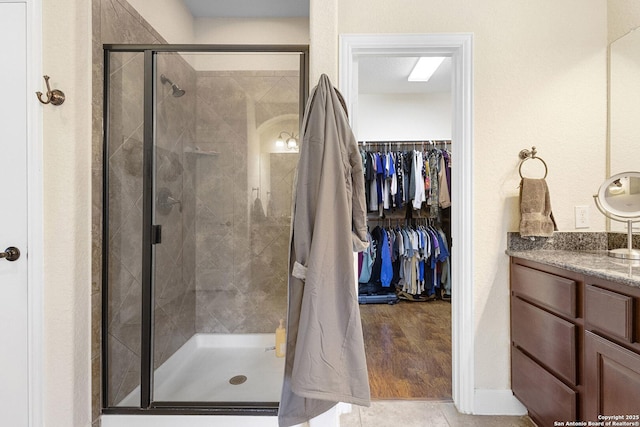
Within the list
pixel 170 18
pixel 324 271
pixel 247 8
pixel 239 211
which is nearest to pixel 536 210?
pixel 324 271

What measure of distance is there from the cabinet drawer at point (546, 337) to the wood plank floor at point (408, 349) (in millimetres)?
648

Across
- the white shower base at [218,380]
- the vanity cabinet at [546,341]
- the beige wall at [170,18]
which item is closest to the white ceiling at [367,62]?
the beige wall at [170,18]

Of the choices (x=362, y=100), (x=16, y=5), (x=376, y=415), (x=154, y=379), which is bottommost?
(x=376, y=415)

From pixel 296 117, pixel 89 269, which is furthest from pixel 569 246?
pixel 89 269

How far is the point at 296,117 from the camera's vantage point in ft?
6.42

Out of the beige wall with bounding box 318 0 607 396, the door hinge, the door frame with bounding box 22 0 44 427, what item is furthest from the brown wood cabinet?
the door frame with bounding box 22 0 44 427

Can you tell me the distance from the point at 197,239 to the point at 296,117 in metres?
1.10

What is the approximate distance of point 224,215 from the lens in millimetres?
2105

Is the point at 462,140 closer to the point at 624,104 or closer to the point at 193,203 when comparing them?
the point at 624,104

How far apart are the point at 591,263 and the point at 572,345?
14.0 inches

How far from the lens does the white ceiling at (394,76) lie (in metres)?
3.22

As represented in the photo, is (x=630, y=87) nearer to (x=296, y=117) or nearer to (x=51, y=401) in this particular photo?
(x=296, y=117)

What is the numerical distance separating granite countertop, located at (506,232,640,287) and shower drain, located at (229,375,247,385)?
1736 mm

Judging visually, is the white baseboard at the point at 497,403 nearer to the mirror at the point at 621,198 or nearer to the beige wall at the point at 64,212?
the mirror at the point at 621,198
